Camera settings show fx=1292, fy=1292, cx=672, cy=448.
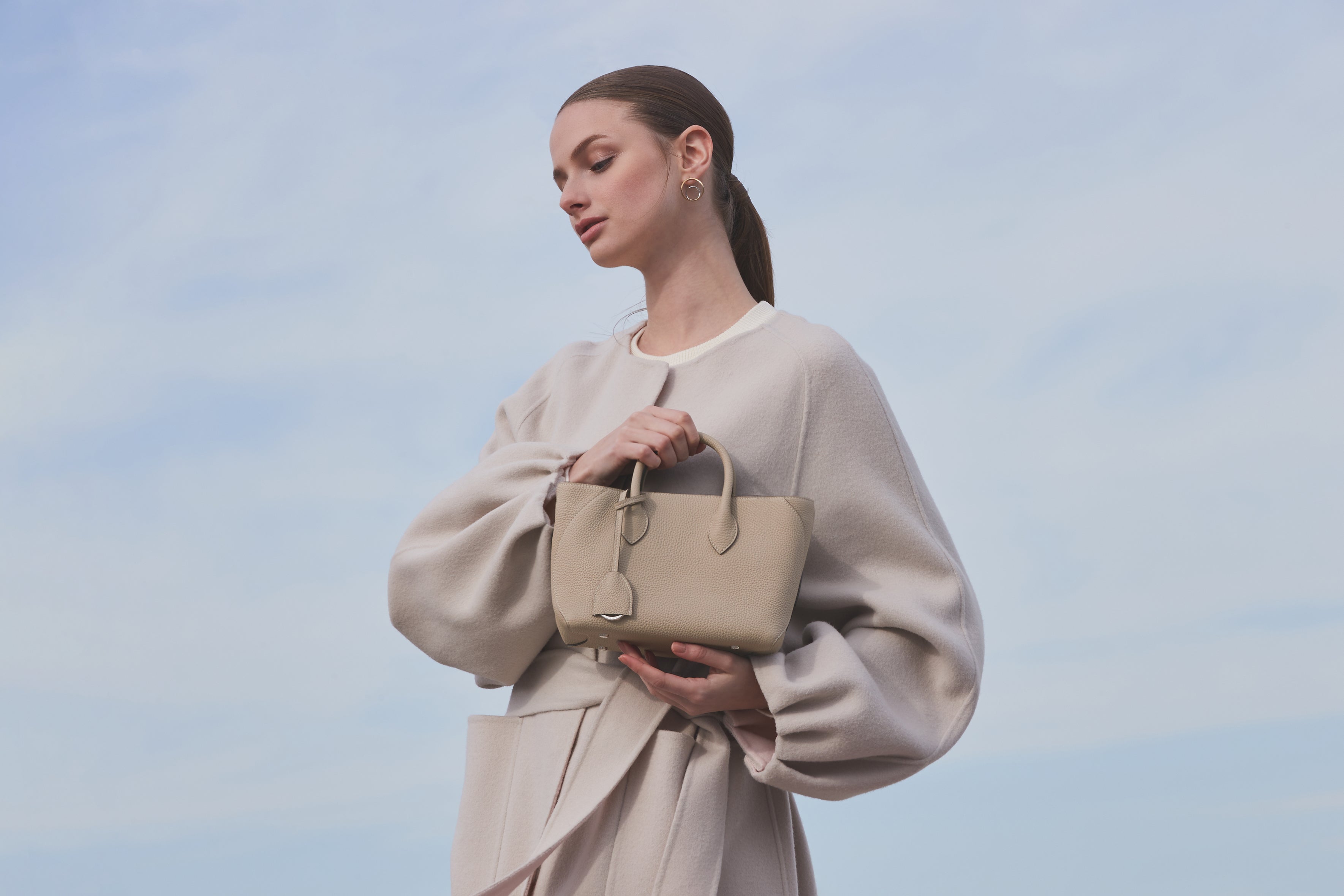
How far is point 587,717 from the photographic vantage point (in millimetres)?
2686

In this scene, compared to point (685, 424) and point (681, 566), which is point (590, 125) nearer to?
point (685, 424)

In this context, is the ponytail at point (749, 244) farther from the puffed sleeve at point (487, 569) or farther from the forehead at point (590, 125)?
the puffed sleeve at point (487, 569)

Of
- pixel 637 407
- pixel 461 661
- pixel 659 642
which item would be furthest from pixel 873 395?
pixel 461 661

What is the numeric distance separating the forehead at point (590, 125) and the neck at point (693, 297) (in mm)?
310

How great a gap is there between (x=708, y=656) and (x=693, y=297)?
0.99m

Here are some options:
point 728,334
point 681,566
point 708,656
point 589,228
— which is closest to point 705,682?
point 708,656

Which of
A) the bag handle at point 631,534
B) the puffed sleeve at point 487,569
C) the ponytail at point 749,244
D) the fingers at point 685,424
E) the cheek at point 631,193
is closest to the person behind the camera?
the bag handle at point 631,534

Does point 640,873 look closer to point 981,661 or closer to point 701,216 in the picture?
point 981,661

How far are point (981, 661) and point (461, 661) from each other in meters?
1.13

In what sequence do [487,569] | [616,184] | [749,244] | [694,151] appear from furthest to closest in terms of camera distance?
[749,244] < [694,151] < [616,184] < [487,569]

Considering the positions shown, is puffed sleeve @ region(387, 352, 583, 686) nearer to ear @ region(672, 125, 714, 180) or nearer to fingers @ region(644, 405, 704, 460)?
fingers @ region(644, 405, 704, 460)

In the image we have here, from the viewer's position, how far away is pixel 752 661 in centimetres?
250

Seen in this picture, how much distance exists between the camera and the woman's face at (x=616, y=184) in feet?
9.86

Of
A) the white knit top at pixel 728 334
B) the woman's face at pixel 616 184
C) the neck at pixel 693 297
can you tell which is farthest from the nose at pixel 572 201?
the white knit top at pixel 728 334
